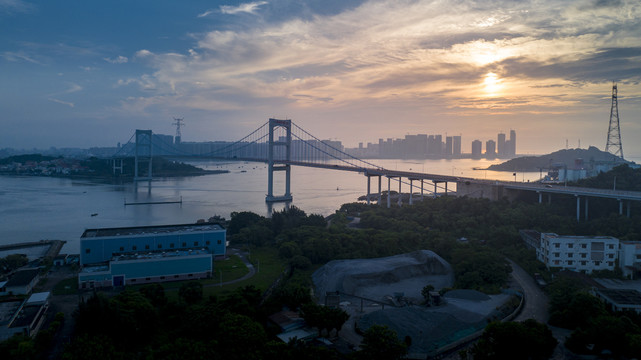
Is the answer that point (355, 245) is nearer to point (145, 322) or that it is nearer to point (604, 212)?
point (145, 322)

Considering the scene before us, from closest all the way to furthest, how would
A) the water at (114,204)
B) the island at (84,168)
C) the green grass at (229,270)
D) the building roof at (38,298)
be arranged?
the building roof at (38,298), the green grass at (229,270), the water at (114,204), the island at (84,168)

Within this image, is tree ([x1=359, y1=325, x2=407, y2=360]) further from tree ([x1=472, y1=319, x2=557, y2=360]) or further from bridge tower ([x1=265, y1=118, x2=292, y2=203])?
bridge tower ([x1=265, y1=118, x2=292, y2=203])

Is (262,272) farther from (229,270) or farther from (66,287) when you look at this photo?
(66,287)

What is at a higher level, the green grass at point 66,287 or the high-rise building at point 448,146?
the high-rise building at point 448,146

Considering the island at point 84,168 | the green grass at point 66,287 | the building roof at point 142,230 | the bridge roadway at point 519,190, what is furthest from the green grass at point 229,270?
the island at point 84,168

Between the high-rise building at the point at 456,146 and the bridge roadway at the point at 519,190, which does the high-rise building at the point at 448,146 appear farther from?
the bridge roadway at the point at 519,190

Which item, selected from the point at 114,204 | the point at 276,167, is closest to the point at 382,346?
the point at 276,167

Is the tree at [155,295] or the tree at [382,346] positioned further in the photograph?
the tree at [155,295]
